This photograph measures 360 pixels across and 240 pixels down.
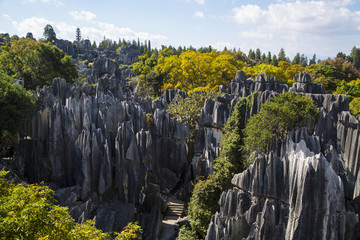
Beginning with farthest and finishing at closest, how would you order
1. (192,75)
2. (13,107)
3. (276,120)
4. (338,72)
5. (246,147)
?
1. (338,72)
2. (192,75)
3. (246,147)
4. (13,107)
5. (276,120)

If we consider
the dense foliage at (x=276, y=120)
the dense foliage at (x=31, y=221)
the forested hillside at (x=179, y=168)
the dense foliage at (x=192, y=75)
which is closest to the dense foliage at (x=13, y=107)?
the forested hillside at (x=179, y=168)

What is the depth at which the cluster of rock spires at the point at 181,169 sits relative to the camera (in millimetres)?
11125

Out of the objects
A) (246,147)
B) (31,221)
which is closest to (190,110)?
(246,147)

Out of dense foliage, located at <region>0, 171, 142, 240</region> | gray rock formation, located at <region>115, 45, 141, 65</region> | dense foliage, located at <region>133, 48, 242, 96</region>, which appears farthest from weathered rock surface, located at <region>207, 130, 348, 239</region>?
gray rock formation, located at <region>115, 45, 141, 65</region>

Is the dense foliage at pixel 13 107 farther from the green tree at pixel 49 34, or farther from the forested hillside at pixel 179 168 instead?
the green tree at pixel 49 34

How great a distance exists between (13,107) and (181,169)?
1230 centimetres

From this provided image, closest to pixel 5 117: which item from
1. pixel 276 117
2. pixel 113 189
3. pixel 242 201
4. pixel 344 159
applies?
pixel 113 189

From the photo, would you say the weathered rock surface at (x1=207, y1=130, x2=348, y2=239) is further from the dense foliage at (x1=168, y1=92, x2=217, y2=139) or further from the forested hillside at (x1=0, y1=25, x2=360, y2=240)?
the dense foliage at (x1=168, y1=92, x2=217, y2=139)

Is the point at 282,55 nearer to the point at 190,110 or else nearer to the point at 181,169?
the point at 190,110

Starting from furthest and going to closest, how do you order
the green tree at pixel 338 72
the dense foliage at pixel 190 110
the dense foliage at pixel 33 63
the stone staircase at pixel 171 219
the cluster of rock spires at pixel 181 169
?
1. the green tree at pixel 338 72
2. the dense foliage at pixel 33 63
3. the dense foliage at pixel 190 110
4. the stone staircase at pixel 171 219
5. the cluster of rock spires at pixel 181 169

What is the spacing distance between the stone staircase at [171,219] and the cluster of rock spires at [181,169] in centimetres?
57

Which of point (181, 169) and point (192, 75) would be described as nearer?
point (181, 169)

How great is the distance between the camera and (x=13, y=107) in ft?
51.2

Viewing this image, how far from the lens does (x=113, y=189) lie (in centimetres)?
1611
